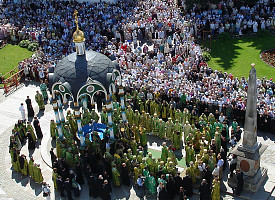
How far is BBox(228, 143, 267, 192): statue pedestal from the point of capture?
1967 centimetres

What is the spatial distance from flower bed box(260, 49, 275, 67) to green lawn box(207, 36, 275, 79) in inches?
12.1

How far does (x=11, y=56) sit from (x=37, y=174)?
18375 millimetres

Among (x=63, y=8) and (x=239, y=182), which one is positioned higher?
(x=63, y=8)

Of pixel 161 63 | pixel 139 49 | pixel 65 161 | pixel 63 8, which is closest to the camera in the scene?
pixel 65 161

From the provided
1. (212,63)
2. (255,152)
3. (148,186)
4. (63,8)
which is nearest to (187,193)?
(148,186)

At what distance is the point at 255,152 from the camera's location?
19.7 metres

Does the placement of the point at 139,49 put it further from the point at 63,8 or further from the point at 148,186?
the point at 148,186

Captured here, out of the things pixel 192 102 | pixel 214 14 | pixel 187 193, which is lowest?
pixel 187 193

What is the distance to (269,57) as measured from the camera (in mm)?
33906

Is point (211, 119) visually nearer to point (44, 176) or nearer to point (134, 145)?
point (134, 145)

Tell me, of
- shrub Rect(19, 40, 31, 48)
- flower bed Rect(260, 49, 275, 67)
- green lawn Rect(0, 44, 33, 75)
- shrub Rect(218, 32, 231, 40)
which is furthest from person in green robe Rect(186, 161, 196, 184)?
shrub Rect(19, 40, 31, 48)

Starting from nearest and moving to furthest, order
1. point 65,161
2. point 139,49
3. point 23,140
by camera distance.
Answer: point 65,161
point 23,140
point 139,49

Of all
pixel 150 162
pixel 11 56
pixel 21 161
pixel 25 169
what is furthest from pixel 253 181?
pixel 11 56

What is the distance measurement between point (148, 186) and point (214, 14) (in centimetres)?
2301
